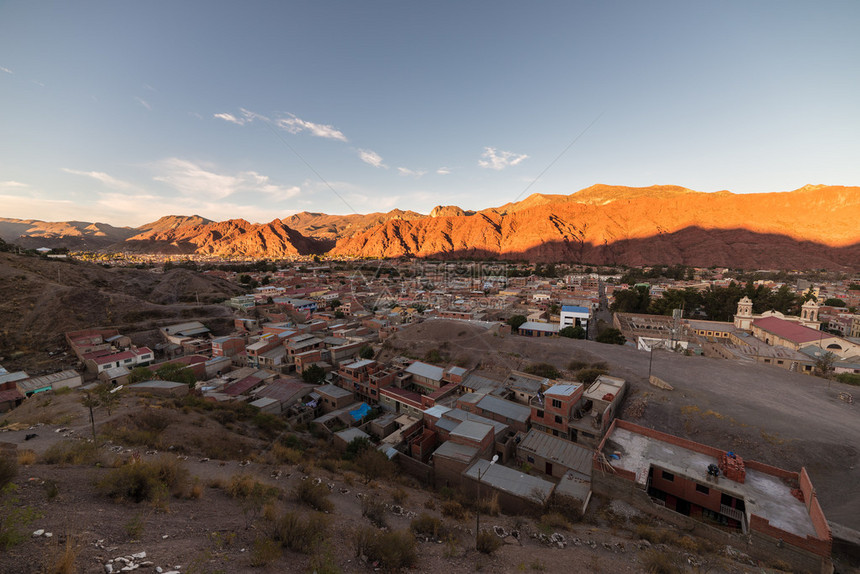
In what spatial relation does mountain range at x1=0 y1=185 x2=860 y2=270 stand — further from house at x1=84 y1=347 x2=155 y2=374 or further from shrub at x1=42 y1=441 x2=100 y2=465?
shrub at x1=42 y1=441 x2=100 y2=465

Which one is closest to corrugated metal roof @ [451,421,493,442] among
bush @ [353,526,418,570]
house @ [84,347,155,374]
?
bush @ [353,526,418,570]

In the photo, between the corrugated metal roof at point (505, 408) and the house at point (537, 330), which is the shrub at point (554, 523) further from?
the house at point (537, 330)

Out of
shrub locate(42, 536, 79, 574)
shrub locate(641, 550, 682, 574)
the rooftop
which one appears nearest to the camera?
shrub locate(42, 536, 79, 574)

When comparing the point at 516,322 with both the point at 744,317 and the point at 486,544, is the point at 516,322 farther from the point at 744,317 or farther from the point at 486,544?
the point at 486,544

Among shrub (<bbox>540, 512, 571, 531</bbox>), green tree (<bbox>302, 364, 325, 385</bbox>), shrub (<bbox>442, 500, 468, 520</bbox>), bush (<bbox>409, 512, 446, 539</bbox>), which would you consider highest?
bush (<bbox>409, 512, 446, 539</bbox>)

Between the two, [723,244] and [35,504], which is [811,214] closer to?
[723,244]

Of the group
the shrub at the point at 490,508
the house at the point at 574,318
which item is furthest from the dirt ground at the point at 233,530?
the house at the point at 574,318

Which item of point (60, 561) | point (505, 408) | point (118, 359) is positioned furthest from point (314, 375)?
point (60, 561)
